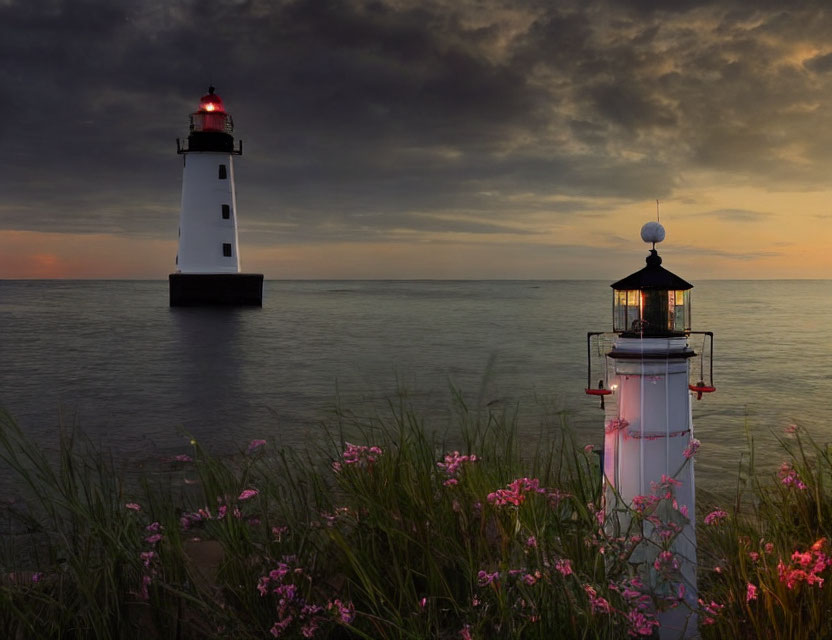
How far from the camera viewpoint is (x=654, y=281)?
3912 mm

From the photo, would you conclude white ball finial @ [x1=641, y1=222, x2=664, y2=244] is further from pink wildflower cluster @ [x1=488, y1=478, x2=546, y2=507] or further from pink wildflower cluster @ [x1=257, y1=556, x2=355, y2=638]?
pink wildflower cluster @ [x1=257, y1=556, x2=355, y2=638]

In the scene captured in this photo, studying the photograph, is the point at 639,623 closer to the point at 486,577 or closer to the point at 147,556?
the point at 486,577

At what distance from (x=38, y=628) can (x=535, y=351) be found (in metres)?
25.4

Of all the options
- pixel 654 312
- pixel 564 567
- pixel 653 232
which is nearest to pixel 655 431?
pixel 654 312

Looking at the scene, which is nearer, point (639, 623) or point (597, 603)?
point (597, 603)

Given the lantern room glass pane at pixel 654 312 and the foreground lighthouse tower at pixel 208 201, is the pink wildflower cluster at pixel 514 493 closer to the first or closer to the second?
the lantern room glass pane at pixel 654 312

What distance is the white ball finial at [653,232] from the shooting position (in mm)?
4043

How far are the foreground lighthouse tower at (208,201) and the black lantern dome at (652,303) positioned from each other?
117 ft

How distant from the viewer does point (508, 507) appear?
126 inches

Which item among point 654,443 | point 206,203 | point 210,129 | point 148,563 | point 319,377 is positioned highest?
point 210,129

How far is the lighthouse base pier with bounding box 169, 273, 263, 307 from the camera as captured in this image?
3834 centimetres

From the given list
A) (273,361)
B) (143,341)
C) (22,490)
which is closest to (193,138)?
(143,341)

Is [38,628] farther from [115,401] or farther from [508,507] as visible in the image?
[115,401]

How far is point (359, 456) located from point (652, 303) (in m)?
1.85
